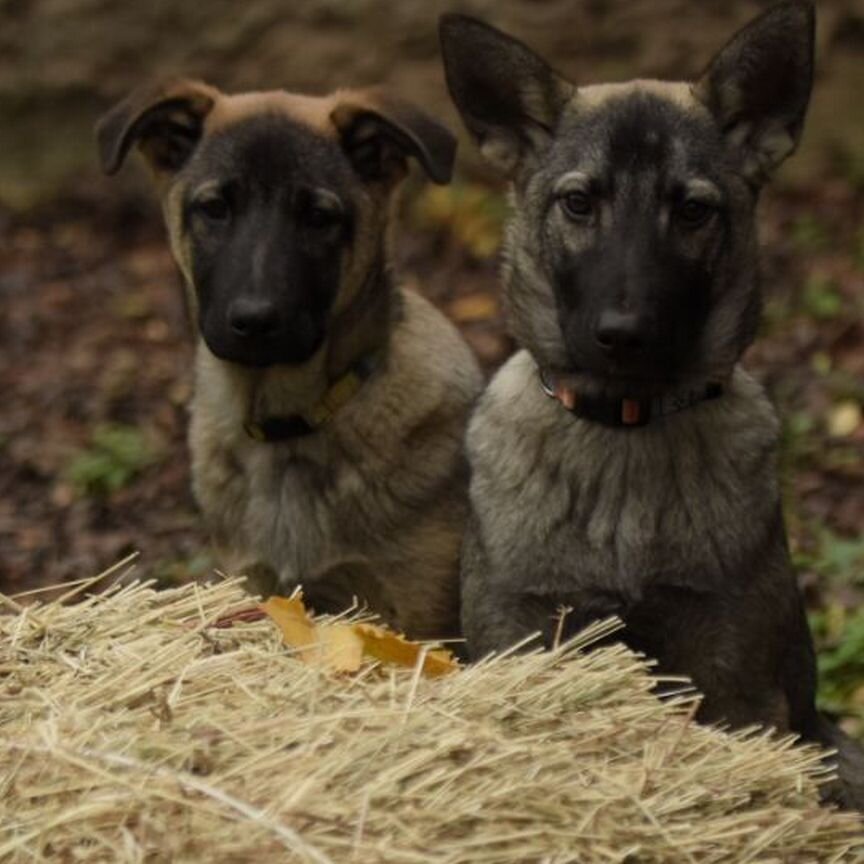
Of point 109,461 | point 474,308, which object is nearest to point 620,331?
point 109,461

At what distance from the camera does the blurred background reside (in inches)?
369

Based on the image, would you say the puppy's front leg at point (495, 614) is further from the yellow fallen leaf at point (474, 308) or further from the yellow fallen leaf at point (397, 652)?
the yellow fallen leaf at point (474, 308)

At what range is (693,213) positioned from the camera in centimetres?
572

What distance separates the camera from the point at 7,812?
4199 millimetres

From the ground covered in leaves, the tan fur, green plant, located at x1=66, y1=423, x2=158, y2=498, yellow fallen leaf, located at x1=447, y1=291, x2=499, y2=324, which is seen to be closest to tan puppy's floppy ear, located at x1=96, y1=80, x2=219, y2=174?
the tan fur

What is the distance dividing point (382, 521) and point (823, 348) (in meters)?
3.91

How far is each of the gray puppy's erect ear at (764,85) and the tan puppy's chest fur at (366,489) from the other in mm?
1461

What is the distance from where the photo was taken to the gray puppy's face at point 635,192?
5.62 m

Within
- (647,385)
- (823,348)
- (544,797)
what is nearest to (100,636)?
(544,797)

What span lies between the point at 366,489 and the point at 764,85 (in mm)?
1814

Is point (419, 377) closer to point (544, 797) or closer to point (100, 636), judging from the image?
point (100, 636)

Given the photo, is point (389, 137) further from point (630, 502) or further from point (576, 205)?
point (630, 502)

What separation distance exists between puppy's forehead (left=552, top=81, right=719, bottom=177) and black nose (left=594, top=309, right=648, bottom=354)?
1.37 ft

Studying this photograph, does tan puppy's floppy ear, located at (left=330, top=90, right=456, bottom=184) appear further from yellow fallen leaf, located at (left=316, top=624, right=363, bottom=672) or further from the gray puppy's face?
yellow fallen leaf, located at (left=316, top=624, right=363, bottom=672)
